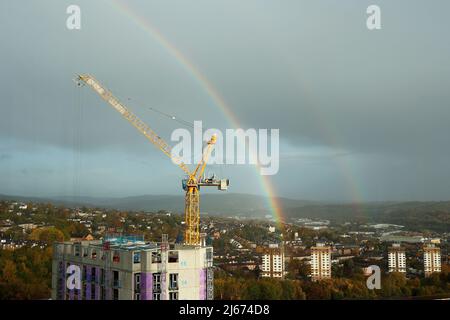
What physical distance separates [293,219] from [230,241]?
1781cm

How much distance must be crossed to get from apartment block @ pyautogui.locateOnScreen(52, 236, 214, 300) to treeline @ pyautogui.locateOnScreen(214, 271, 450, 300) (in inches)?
380

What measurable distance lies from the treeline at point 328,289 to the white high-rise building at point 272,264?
6.49 m

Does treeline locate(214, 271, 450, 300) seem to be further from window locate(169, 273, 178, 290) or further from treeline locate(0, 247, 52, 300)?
window locate(169, 273, 178, 290)

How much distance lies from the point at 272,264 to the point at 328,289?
31.1 feet

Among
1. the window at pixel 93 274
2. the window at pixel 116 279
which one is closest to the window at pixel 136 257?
the window at pixel 116 279

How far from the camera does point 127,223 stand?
44.9 metres

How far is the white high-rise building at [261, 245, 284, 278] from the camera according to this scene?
33.7 m

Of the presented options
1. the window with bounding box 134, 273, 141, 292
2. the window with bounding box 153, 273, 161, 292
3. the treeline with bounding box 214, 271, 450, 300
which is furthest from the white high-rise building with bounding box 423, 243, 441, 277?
the window with bounding box 134, 273, 141, 292

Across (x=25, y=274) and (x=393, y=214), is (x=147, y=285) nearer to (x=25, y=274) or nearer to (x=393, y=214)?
(x=25, y=274)

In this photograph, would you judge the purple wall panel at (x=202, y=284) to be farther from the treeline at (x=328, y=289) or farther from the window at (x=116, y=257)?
the treeline at (x=328, y=289)
